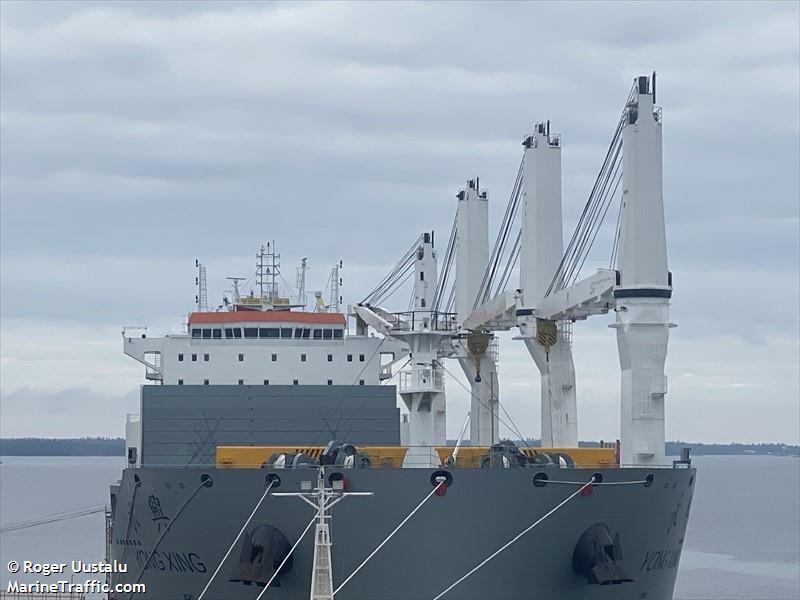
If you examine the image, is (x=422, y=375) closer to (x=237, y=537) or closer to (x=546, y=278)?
(x=546, y=278)

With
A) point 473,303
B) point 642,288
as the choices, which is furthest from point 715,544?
point 642,288

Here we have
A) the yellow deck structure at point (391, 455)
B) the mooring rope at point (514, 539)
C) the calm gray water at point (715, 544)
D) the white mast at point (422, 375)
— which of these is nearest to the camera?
the mooring rope at point (514, 539)

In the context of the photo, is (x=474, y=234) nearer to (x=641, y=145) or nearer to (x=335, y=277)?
(x=335, y=277)

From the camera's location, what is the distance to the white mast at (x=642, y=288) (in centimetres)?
3152

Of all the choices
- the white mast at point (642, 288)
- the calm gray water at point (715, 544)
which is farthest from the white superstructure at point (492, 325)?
the calm gray water at point (715, 544)

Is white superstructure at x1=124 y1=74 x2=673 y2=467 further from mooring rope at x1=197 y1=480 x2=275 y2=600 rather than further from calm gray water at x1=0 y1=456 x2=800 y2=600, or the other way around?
calm gray water at x1=0 y1=456 x2=800 y2=600

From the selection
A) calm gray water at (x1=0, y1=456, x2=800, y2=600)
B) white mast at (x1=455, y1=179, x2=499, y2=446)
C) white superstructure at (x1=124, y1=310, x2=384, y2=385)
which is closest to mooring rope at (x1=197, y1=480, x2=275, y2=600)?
white superstructure at (x1=124, y1=310, x2=384, y2=385)

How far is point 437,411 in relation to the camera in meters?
53.2

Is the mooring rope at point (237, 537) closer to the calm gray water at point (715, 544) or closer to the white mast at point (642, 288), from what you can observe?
the white mast at point (642, 288)

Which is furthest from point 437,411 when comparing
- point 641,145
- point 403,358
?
point 641,145

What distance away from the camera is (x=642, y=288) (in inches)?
1247

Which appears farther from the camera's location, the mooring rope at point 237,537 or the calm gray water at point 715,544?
the calm gray water at point 715,544

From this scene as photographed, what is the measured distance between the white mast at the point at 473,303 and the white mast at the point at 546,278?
20.2 feet

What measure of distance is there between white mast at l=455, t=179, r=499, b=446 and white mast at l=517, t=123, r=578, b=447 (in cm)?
617
